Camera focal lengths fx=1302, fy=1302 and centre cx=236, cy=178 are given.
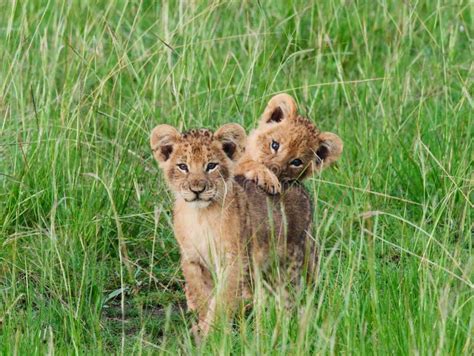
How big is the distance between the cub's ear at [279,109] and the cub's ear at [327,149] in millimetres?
219

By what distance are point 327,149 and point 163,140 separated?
3.69ft

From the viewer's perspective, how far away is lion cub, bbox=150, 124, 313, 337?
6.09m

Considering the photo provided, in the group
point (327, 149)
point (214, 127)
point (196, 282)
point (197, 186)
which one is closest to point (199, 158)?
point (197, 186)

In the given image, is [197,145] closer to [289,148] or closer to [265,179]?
[265,179]

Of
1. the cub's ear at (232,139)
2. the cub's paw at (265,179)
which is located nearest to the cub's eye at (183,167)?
the cub's ear at (232,139)

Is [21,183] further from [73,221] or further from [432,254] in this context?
[432,254]

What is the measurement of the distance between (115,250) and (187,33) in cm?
162

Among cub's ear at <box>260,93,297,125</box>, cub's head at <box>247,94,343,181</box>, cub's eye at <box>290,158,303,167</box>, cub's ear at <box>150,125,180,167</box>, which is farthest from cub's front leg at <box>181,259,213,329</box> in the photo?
cub's ear at <box>260,93,297,125</box>

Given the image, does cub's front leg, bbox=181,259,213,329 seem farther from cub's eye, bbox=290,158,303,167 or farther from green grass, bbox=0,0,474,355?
cub's eye, bbox=290,158,303,167

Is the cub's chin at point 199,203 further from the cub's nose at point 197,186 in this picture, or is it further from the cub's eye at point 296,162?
the cub's eye at point 296,162

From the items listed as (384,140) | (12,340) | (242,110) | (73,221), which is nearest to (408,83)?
(384,140)

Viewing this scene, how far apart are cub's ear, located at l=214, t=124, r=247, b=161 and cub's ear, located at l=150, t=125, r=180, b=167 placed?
8.2 inches

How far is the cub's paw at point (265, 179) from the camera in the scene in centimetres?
→ 672

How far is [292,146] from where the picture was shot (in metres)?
7.08
